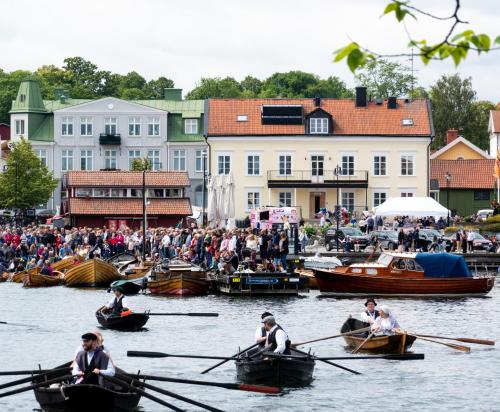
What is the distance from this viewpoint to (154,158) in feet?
413

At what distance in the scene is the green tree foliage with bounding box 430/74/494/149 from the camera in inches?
5906

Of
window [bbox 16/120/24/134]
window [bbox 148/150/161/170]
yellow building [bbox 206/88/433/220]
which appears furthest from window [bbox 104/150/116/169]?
yellow building [bbox 206/88/433/220]

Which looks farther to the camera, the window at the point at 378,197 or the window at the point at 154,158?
the window at the point at 154,158

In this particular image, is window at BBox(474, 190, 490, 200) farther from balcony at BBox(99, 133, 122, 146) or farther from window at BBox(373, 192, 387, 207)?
balcony at BBox(99, 133, 122, 146)

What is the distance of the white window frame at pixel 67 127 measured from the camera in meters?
125

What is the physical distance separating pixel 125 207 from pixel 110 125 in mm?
29868

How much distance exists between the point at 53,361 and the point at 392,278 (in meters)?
20.8

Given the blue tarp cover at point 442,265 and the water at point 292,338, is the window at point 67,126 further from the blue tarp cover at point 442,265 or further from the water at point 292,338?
the blue tarp cover at point 442,265

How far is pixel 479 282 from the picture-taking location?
58625 millimetres

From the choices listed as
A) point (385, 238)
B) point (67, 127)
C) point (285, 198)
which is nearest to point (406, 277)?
point (385, 238)

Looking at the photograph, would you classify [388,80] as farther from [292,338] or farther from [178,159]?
[292,338]

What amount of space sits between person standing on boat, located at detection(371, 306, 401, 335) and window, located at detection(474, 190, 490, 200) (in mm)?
76120

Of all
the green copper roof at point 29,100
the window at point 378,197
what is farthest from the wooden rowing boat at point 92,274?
the green copper roof at point 29,100

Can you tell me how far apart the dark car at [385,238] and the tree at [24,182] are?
39.8 m
